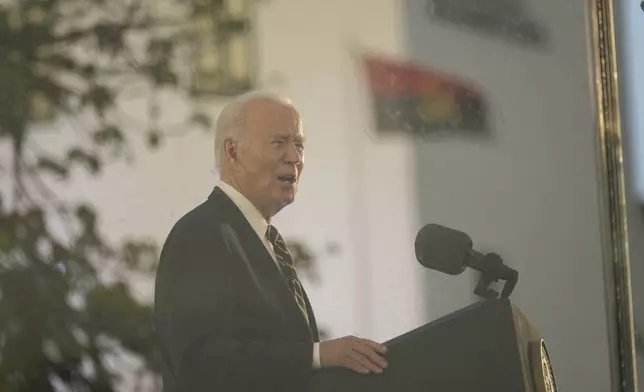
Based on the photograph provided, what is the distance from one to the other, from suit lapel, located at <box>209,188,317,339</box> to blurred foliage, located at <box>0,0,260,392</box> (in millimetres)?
116

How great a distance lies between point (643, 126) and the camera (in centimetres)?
112

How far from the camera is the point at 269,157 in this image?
3.13ft

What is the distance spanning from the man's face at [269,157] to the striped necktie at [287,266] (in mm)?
28

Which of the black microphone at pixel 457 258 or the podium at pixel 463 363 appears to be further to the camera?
the black microphone at pixel 457 258

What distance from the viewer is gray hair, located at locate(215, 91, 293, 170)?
965mm

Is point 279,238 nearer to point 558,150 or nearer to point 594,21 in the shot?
point 558,150

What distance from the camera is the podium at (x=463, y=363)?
0.89 m

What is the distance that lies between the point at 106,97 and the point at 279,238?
0.31 meters

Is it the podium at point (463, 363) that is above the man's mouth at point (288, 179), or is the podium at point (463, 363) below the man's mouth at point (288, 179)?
below

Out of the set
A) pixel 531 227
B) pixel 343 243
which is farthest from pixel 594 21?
pixel 343 243

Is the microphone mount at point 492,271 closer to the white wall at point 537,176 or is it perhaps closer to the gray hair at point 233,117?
the white wall at point 537,176

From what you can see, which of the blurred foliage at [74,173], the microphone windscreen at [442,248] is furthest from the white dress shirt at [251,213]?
the microphone windscreen at [442,248]

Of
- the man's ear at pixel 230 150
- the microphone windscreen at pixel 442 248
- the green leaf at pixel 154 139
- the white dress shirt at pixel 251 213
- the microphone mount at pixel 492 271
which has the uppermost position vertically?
the green leaf at pixel 154 139

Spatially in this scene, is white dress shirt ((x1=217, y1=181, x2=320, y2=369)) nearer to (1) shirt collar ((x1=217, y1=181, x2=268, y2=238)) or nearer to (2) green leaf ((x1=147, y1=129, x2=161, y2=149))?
(1) shirt collar ((x1=217, y1=181, x2=268, y2=238))
